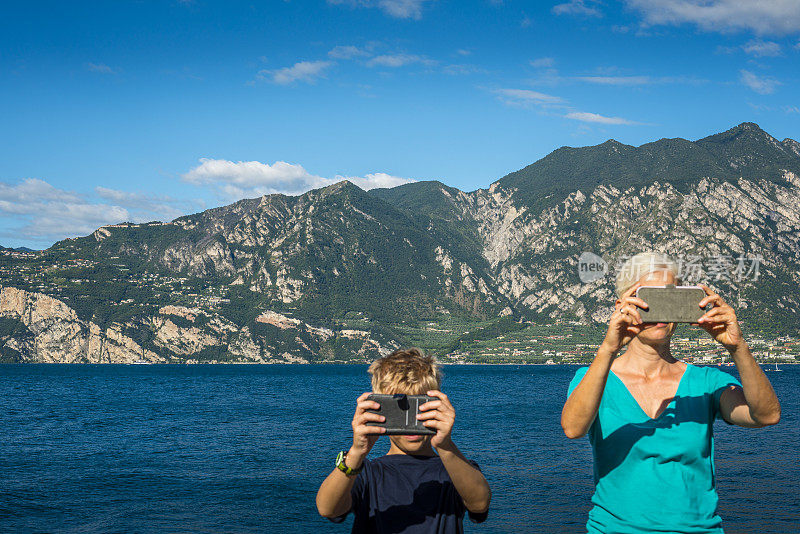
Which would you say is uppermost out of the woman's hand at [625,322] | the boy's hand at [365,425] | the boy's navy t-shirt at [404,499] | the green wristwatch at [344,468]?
the woman's hand at [625,322]

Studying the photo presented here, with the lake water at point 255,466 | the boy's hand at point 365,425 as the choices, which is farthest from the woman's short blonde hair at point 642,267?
the lake water at point 255,466

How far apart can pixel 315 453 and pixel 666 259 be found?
61.7m

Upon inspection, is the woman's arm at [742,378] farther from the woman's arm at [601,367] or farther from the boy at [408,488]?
the boy at [408,488]

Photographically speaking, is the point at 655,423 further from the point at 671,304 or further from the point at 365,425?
the point at 365,425

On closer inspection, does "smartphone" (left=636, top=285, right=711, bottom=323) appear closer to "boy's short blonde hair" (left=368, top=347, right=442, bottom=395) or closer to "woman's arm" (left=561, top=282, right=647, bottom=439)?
"woman's arm" (left=561, top=282, right=647, bottom=439)

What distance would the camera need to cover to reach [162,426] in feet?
279

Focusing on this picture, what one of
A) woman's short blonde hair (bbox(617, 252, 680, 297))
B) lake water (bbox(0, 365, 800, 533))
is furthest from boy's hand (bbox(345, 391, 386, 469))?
lake water (bbox(0, 365, 800, 533))

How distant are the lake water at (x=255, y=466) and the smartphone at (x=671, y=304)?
34960 mm

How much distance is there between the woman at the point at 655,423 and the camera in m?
3.93

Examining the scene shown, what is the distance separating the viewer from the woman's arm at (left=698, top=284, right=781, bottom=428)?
345cm

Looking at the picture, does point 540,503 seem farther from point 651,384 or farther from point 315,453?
point 651,384

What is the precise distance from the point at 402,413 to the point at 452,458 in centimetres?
46

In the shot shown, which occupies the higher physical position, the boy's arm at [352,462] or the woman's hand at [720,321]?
the woman's hand at [720,321]

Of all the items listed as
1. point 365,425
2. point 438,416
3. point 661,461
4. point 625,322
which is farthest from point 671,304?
point 365,425
